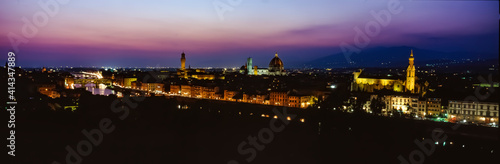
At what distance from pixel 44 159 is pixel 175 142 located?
3702 millimetres

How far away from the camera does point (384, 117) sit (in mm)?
13648

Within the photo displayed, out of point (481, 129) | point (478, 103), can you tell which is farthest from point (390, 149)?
point (478, 103)

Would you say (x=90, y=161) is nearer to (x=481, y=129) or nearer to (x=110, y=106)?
(x=110, y=106)

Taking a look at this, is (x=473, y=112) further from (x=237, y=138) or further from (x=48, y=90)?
(x=48, y=90)

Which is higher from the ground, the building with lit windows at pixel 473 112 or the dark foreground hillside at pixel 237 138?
the building with lit windows at pixel 473 112

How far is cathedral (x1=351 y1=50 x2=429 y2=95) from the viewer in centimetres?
1844

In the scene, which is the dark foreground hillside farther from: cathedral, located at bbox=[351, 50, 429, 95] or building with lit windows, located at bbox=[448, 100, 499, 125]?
cathedral, located at bbox=[351, 50, 429, 95]

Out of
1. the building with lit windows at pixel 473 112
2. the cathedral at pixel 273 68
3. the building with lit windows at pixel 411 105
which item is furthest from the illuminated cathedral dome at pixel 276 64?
the building with lit windows at pixel 473 112

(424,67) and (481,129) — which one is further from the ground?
(424,67)

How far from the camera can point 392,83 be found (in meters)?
20.0

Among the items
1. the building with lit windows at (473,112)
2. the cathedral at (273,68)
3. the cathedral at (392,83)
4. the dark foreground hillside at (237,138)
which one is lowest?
the dark foreground hillside at (237,138)

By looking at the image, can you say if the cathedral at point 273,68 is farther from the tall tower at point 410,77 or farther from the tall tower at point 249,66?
the tall tower at point 410,77

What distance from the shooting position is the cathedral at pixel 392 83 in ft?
60.5

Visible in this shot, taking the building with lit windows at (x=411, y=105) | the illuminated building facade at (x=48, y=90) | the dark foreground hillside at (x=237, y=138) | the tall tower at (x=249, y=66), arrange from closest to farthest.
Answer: the dark foreground hillside at (x=237, y=138), the building with lit windows at (x=411, y=105), the illuminated building facade at (x=48, y=90), the tall tower at (x=249, y=66)
